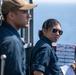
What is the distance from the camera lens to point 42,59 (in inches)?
124

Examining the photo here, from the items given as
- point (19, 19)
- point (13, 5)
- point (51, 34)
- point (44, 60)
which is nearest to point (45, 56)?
point (44, 60)

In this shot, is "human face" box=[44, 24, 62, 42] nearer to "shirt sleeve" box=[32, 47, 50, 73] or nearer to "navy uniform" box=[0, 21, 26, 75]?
"shirt sleeve" box=[32, 47, 50, 73]

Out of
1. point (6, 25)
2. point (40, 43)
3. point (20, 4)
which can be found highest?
point (20, 4)

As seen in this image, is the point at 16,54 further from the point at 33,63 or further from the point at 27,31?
the point at 27,31

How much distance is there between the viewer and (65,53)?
4062 millimetres

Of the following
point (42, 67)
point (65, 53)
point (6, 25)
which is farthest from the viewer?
point (65, 53)

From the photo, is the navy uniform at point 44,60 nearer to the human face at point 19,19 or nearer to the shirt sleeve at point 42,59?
the shirt sleeve at point 42,59

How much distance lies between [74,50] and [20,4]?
5.22 feet

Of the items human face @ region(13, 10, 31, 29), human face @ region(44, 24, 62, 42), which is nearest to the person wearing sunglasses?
human face @ region(44, 24, 62, 42)

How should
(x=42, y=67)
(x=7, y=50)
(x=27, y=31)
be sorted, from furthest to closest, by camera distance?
1. (x=27, y=31)
2. (x=42, y=67)
3. (x=7, y=50)

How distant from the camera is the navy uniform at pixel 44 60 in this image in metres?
3.14

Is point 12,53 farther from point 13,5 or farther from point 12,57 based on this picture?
point 13,5

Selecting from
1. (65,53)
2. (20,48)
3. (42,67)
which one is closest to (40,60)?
(42,67)

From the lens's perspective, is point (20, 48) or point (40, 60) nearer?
point (20, 48)
